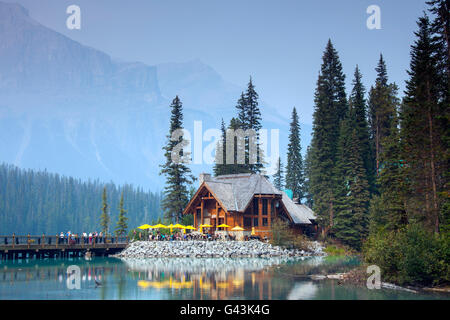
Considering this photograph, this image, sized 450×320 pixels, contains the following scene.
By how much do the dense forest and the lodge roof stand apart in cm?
7222

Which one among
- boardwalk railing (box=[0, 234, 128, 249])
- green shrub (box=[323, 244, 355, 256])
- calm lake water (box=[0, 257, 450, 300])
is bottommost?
green shrub (box=[323, 244, 355, 256])

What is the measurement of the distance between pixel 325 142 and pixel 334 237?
11700 millimetres

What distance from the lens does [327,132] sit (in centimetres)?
6400

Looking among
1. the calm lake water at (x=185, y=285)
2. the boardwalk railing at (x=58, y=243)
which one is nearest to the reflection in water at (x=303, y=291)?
the calm lake water at (x=185, y=285)

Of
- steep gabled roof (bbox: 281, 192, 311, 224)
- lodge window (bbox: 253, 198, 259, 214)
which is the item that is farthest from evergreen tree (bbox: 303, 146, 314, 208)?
lodge window (bbox: 253, 198, 259, 214)

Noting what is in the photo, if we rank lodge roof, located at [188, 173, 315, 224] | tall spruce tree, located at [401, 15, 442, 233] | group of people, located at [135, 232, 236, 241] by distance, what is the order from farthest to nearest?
lodge roof, located at [188, 173, 315, 224] < group of people, located at [135, 232, 236, 241] < tall spruce tree, located at [401, 15, 442, 233]

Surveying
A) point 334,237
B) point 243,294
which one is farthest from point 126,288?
point 334,237

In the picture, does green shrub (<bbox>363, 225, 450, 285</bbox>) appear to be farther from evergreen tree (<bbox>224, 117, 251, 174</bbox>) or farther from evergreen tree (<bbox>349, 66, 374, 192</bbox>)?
evergreen tree (<bbox>224, 117, 251, 174</bbox>)

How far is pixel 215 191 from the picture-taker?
191 ft

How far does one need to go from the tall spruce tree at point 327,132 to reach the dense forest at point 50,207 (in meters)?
75.7

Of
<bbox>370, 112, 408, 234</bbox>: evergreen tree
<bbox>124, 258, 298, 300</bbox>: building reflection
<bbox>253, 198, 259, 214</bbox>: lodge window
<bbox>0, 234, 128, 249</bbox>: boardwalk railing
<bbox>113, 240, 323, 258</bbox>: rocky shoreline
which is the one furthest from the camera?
<bbox>253, 198, 259, 214</bbox>: lodge window

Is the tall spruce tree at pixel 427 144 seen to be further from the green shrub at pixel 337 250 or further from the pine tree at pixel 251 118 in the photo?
the pine tree at pixel 251 118

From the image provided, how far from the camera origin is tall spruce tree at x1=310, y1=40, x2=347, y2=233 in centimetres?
6094
